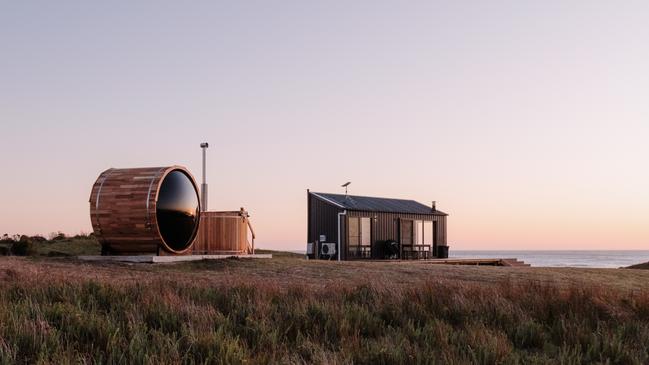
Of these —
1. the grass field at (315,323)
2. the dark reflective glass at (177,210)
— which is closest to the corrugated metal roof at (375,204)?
the dark reflective glass at (177,210)

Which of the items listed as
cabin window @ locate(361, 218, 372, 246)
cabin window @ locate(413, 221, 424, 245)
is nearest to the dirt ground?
cabin window @ locate(361, 218, 372, 246)

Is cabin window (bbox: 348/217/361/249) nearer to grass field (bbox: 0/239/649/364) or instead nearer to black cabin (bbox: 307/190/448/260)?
black cabin (bbox: 307/190/448/260)

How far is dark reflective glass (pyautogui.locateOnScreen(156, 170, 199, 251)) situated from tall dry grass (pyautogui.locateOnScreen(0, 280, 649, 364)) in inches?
359

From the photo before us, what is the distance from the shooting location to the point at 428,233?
36438 mm

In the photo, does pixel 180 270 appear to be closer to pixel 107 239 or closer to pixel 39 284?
pixel 107 239

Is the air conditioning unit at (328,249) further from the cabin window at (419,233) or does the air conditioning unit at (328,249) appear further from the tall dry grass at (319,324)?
the tall dry grass at (319,324)

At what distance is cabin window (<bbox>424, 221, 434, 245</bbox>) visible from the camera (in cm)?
3622

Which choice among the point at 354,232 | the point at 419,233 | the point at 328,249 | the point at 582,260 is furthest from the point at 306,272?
the point at 582,260

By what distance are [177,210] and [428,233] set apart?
1827 centimetres

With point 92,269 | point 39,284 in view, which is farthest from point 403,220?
point 39,284

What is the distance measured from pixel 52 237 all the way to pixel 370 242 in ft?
52.0

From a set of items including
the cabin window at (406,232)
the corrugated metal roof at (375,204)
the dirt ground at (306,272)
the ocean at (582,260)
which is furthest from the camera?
the ocean at (582,260)

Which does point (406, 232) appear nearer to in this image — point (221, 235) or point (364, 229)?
point (364, 229)

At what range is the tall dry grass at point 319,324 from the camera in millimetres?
7145
